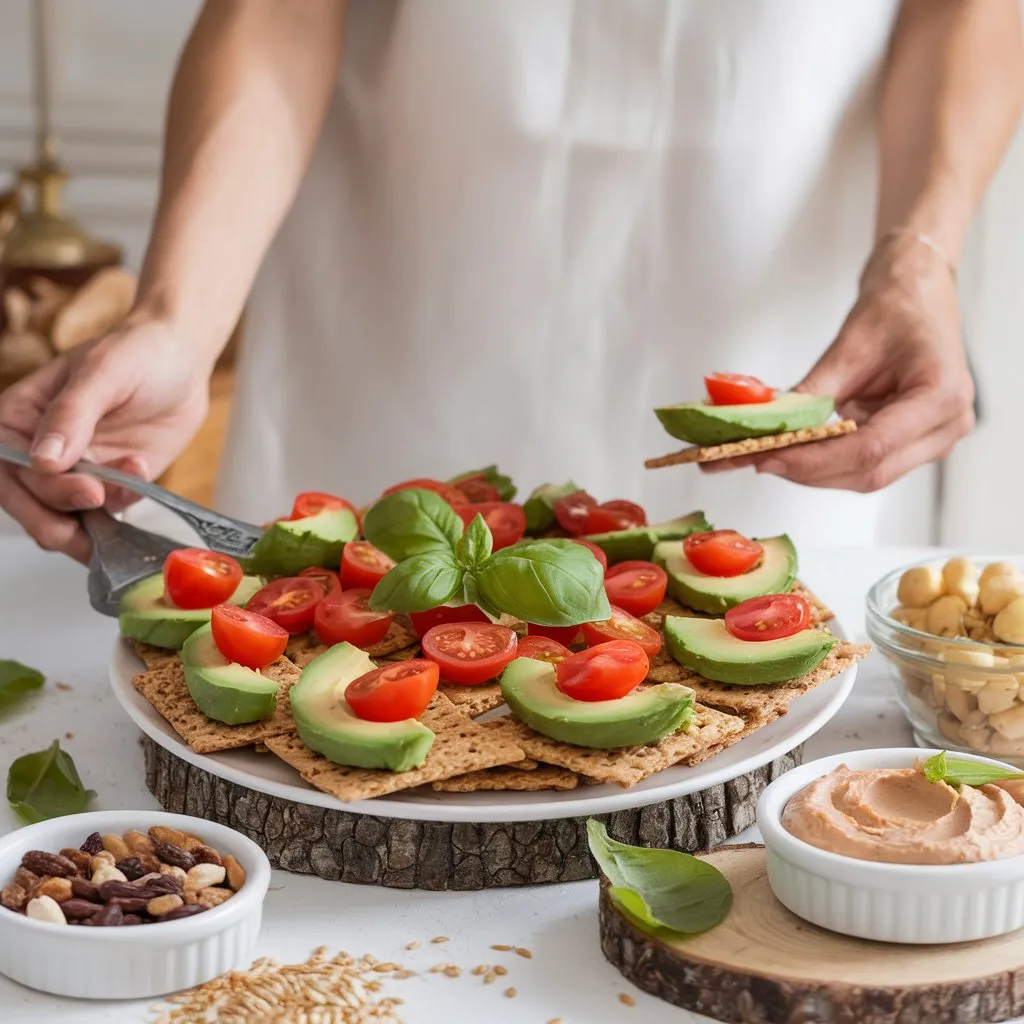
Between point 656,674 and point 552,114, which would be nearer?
point 656,674

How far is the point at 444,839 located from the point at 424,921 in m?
0.09

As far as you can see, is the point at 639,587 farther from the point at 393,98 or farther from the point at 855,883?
the point at 393,98

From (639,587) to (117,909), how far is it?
0.84m

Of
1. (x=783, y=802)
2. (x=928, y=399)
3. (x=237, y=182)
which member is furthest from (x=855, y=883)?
(x=237, y=182)

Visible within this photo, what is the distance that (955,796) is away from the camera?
144 centimetres

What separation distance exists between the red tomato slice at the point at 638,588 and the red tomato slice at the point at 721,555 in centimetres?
5

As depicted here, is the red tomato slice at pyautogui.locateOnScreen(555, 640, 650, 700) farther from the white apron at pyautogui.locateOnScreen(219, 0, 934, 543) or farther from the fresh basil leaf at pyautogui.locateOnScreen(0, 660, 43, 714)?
the white apron at pyautogui.locateOnScreen(219, 0, 934, 543)

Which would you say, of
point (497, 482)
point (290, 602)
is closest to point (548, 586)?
point (290, 602)

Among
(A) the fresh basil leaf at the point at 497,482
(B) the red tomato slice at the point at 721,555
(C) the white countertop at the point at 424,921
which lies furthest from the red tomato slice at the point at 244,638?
(A) the fresh basil leaf at the point at 497,482

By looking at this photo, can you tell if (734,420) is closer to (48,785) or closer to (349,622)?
(349,622)

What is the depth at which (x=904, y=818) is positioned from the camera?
4.71 ft

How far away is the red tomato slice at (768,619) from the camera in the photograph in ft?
5.78

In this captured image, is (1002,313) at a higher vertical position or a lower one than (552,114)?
lower

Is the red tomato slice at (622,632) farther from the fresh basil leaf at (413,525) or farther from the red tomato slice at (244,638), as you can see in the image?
the red tomato slice at (244,638)
